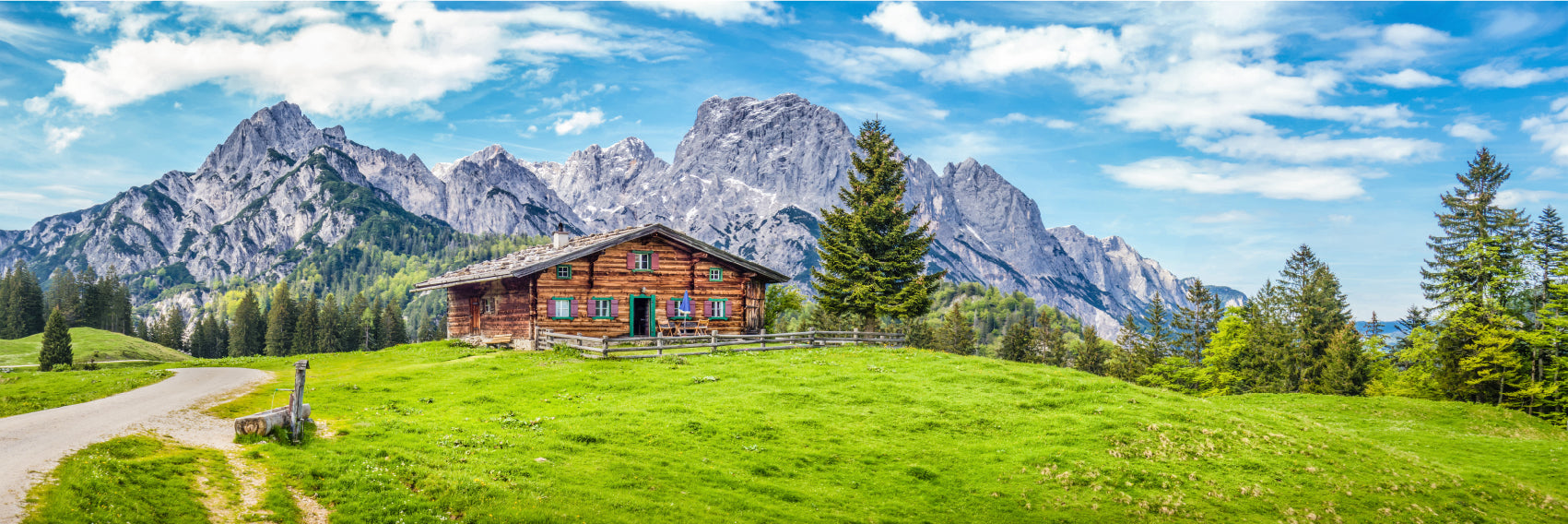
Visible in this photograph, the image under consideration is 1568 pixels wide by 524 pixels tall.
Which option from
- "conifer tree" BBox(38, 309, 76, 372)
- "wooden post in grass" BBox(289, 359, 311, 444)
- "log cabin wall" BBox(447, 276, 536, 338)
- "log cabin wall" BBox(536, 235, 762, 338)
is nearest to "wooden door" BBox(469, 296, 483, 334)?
"log cabin wall" BBox(447, 276, 536, 338)

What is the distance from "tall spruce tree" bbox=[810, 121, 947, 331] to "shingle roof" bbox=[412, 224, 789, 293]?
3.73 m

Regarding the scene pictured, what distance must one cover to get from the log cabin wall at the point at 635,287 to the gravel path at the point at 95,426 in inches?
744

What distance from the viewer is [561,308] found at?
139ft

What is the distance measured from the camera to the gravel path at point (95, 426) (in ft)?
38.4

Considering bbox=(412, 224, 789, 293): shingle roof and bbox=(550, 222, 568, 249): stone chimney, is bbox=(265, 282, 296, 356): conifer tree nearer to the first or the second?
bbox=(412, 224, 789, 293): shingle roof

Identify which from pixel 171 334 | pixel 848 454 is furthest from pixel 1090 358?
pixel 171 334

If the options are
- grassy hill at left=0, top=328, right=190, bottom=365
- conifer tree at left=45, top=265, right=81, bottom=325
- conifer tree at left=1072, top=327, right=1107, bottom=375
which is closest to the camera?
grassy hill at left=0, top=328, right=190, bottom=365

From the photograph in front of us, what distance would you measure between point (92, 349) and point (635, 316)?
85.3 m

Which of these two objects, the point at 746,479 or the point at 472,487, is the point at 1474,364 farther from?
the point at 472,487

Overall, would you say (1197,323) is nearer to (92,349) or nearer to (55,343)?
(55,343)

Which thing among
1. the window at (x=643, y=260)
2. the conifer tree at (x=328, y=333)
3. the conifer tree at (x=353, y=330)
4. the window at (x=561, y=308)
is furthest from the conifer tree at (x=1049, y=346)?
the conifer tree at (x=353, y=330)

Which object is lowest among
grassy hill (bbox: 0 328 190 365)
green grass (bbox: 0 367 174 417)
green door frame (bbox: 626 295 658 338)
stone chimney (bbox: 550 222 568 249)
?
grassy hill (bbox: 0 328 190 365)

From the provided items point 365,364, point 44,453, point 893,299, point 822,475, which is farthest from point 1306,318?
point 44,453

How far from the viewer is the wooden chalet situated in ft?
139
